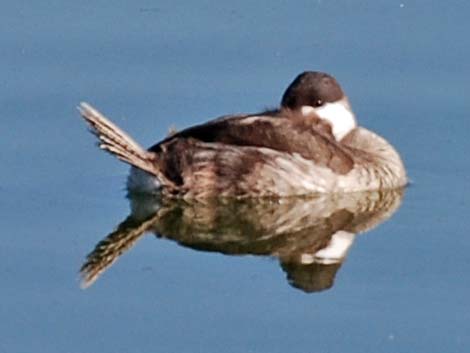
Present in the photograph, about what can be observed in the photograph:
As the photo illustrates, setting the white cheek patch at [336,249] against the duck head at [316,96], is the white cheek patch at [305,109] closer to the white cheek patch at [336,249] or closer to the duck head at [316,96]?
the duck head at [316,96]

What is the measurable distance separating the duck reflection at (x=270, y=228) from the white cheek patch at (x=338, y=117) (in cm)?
55

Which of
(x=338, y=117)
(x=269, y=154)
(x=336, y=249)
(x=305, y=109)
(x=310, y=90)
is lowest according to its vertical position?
(x=336, y=249)

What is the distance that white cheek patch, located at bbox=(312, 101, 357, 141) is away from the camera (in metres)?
15.3

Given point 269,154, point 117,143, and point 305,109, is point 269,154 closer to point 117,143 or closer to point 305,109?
point 305,109

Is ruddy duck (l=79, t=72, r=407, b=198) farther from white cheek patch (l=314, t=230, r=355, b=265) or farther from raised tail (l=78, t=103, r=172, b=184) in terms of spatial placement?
white cheek patch (l=314, t=230, r=355, b=265)

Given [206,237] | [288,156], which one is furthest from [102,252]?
[288,156]

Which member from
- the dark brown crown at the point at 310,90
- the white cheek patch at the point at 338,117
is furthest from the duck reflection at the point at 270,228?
the dark brown crown at the point at 310,90

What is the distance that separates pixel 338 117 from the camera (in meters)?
15.4

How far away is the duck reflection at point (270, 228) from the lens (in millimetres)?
13758

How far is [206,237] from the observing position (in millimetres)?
14203

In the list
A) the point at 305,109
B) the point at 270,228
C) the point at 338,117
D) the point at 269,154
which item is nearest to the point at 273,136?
the point at 269,154

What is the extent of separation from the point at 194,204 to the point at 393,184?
4.89 feet

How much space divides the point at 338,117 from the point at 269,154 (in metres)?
0.71

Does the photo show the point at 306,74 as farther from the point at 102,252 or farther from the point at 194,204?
the point at 102,252
